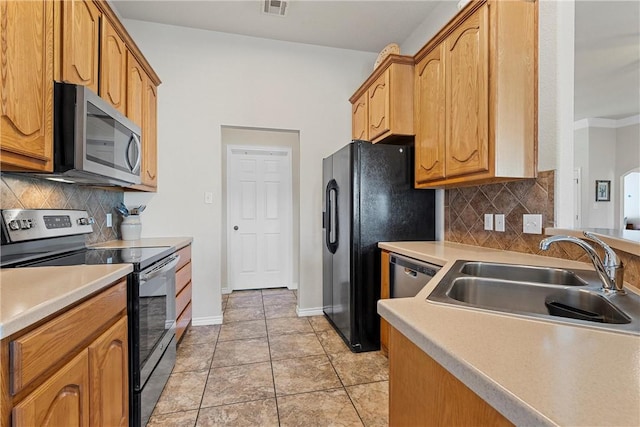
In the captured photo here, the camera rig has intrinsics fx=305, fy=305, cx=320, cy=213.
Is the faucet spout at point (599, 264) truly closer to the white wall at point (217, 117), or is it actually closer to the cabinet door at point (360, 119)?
the cabinet door at point (360, 119)

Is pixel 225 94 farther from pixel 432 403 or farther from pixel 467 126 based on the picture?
pixel 432 403

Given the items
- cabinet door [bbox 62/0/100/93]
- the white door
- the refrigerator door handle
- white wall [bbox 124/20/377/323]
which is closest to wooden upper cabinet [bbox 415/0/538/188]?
the refrigerator door handle

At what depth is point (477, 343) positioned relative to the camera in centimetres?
60

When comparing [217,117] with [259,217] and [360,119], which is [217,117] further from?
[259,217]

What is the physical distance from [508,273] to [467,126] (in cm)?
89

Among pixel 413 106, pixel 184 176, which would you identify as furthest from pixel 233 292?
pixel 413 106

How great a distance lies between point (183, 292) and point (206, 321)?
0.58 m

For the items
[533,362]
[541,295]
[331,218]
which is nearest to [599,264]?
[541,295]

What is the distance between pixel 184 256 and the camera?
259cm

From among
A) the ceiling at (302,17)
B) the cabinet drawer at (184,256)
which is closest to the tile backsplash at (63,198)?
the cabinet drawer at (184,256)

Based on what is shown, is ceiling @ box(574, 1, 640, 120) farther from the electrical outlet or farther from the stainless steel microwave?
the stainless steel microwave

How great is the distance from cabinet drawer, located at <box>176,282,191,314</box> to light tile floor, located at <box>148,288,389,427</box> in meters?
0.31

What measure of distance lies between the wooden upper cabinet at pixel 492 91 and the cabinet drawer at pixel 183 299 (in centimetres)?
218

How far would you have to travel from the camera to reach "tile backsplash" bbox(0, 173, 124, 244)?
58.4 inches
